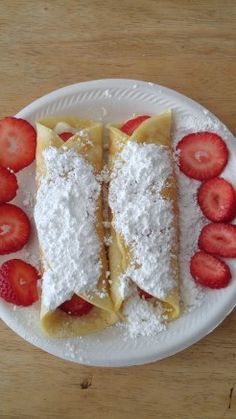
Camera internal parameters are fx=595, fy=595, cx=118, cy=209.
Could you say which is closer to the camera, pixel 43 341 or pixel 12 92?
pixel 43 341

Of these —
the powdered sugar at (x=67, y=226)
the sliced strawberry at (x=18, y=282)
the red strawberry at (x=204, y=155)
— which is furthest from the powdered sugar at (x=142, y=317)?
the red strawberry at (x=204, y=155)

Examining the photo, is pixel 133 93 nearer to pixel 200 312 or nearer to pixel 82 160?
pixel 82 160

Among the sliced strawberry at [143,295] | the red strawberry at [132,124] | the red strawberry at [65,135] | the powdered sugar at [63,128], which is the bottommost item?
the sliced strawberry at [143,295]

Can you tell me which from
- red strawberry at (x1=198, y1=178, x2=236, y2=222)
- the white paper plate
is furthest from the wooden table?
red strawberry at (x1=198, y1=178, x2=236, y2=222)

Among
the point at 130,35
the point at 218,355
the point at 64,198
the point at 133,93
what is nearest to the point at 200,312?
the point at 218,355

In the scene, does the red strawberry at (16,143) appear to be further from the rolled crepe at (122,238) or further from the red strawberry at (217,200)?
the red strawberry at (217,200)

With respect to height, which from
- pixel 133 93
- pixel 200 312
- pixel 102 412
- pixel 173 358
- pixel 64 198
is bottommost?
pixel 102 412
